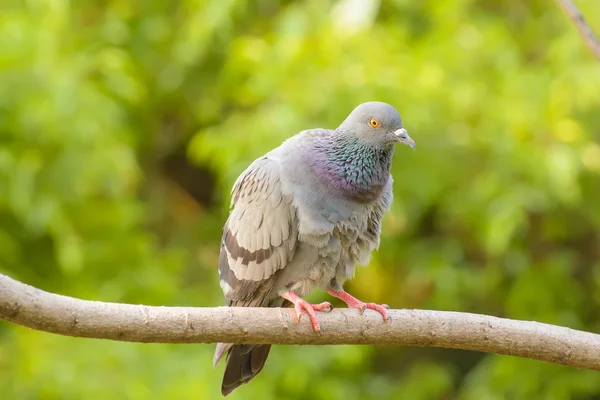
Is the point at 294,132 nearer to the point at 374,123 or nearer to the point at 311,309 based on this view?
the point at 374,123

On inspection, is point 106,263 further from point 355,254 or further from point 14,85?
point 355,254

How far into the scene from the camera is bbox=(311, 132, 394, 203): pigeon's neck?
3.84 metres

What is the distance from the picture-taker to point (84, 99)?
5906mm

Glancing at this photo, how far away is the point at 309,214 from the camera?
3.80 metres

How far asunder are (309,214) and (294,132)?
1.88 m

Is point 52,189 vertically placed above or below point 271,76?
below

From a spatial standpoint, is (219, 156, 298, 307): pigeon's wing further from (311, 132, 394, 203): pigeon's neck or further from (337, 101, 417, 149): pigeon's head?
(337, 101, 417, 149): pigeon's head

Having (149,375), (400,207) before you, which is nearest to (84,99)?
(149,375)

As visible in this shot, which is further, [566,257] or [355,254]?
[566,257]

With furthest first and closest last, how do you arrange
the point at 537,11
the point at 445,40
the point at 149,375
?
the point at 537,11 → the point at 445,40 → the point at 149,375

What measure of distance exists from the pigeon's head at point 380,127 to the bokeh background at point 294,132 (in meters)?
1.66

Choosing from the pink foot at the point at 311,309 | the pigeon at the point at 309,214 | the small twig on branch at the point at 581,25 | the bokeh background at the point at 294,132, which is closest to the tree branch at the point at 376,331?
the pink foot at the point at 311,309

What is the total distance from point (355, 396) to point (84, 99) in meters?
2.98

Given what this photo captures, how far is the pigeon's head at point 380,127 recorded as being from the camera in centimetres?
390
